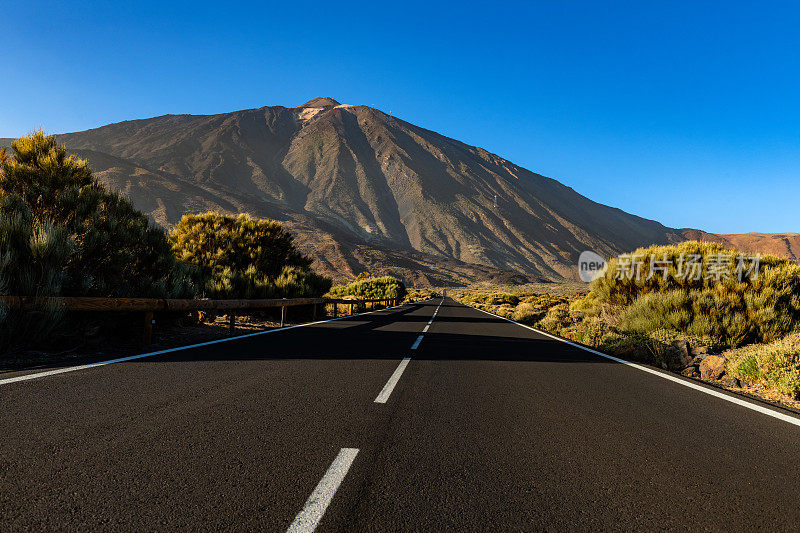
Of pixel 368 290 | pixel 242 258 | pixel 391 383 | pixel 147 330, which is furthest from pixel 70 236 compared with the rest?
pixel 368 290

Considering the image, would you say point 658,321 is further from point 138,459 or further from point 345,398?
point 138,459

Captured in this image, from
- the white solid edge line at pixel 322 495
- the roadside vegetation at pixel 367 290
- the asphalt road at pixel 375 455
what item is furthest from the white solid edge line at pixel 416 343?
the roadside vegetation at pixel 367 290

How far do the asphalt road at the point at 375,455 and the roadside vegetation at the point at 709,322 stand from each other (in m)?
2.30

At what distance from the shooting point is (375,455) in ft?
9.80

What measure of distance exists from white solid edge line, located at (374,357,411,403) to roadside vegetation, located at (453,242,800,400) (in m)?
5.50

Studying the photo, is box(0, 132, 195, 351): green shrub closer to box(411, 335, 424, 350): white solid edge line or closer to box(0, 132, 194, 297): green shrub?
box(0, 132, 194, 297): green shrub

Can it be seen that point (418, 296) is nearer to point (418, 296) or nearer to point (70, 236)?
point (418, 296)

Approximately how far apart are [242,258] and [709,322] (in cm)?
1603

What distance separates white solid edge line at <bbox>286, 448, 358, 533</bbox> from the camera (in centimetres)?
205

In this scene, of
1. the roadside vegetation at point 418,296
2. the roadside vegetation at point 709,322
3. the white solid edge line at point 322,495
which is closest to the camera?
the white solid edge line at point 322,495

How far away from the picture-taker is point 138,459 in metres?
2.77

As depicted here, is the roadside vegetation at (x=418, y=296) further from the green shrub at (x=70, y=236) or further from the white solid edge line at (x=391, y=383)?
the white solid edge line at (x=391, y=383)

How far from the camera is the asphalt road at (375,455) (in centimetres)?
224

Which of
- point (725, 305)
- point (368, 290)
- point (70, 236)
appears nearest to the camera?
point (70, 236)
